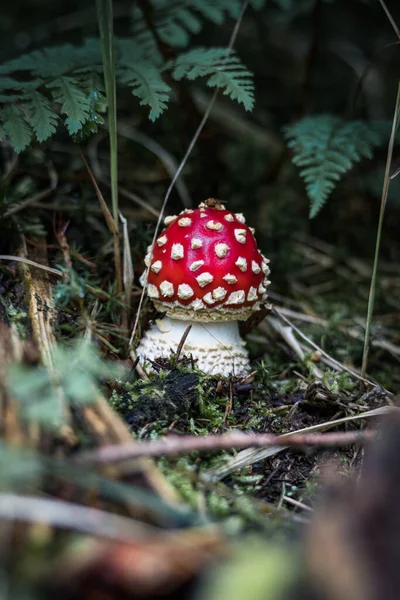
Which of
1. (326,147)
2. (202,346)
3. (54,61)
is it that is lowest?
(202,346)

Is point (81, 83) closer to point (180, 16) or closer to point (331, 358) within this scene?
point (180, 16)

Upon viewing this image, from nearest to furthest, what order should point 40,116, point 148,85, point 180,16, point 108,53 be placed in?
point 108,53 → point 40,116 → point 148,85 → point 180,16

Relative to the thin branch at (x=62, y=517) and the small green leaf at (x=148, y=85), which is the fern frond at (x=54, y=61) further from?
the thin branch at (x=62, y=517)

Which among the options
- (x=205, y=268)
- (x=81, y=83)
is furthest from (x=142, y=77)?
(x=205, y=268)

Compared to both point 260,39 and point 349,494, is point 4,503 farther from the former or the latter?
point 260,39

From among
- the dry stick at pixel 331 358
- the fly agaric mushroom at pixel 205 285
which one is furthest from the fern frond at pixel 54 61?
the dry stick at pixel 331 358

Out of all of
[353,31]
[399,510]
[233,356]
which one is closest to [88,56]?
[233,356]

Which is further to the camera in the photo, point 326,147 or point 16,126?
point 326,147
